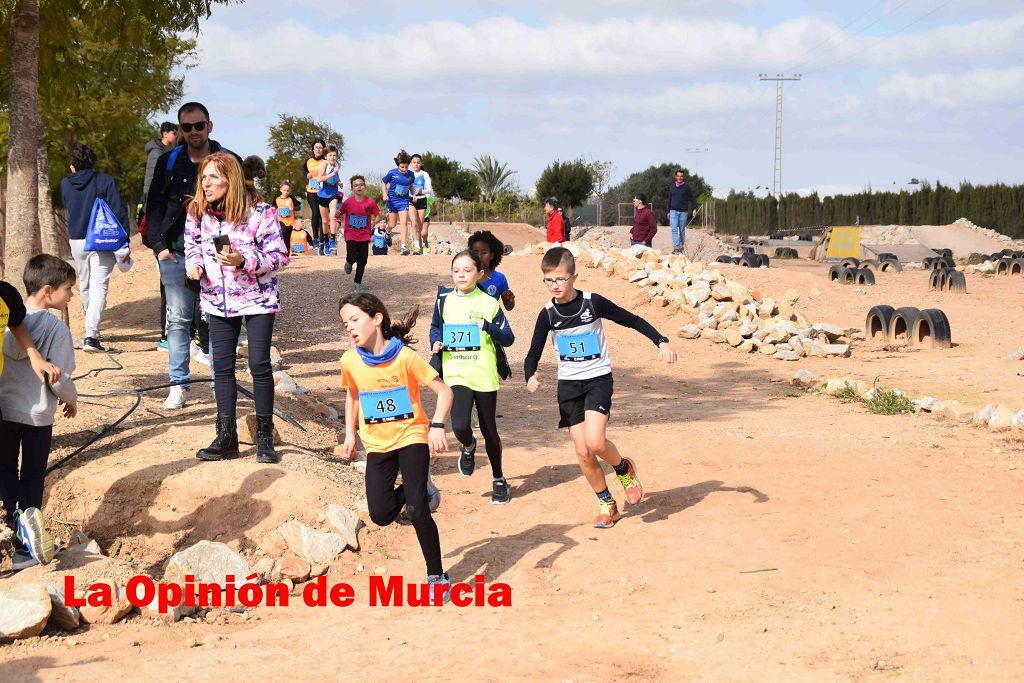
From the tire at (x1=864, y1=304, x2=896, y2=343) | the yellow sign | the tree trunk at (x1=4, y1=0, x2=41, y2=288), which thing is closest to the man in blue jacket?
the tree trunk at (x1=4, y1=0, x2=41, y2=288)

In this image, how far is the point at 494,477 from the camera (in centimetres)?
732

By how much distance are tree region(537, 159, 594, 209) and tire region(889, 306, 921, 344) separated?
45.6 m

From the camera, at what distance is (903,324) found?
53.6 ft

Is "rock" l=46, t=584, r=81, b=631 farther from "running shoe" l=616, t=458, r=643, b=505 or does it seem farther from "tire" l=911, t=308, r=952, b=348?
"tire" l=911, t=308, r=952, b=348

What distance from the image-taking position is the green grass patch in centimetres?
1050

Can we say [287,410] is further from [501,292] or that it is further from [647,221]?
[647,221]

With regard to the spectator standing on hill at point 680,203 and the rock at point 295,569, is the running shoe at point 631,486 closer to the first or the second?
the rock at point 295,569

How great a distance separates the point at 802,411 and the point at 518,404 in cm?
305

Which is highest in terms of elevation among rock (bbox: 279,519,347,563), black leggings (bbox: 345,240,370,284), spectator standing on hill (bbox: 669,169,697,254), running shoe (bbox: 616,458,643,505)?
spectator standing on hill (bbox: 669,169,697,254)

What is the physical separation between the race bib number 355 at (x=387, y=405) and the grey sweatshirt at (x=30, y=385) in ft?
5.53

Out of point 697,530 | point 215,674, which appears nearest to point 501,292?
point 697,530

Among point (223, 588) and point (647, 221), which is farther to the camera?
point (647, 221)

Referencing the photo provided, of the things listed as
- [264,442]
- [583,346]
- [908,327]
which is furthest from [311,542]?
[908,327]

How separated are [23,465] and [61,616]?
3.48 feet
